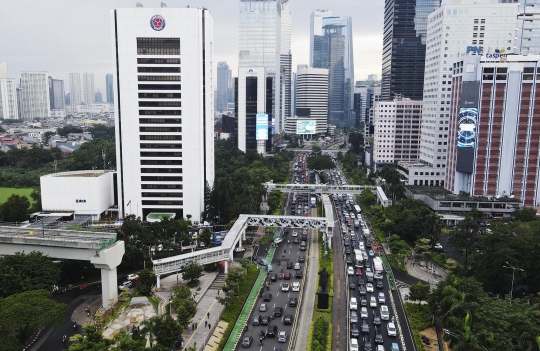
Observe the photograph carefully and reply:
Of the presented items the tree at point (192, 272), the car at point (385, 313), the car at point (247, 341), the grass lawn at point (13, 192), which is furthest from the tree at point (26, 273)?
the grass lawn at point (13, 192)

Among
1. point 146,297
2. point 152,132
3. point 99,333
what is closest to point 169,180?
point 152,132

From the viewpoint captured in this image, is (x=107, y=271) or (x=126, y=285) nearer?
(x=107, y=271)

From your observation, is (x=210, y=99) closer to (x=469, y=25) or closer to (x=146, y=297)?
(x=146, y=297)

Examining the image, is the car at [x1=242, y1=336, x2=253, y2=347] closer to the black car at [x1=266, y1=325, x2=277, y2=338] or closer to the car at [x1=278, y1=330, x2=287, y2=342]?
the black car at [x1=266, y1=325, x2=277, y2=338]

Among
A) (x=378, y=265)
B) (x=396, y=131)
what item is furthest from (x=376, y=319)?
(x=396, y=131)

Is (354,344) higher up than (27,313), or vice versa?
(27,313)

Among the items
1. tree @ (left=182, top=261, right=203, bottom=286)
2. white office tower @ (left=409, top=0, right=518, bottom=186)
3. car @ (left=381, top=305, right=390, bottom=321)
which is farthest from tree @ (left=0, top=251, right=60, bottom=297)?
white office tower @ (left=409, top=0, right=518, bottom=186)

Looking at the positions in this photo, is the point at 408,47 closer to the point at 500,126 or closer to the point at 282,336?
the point at 500,126
